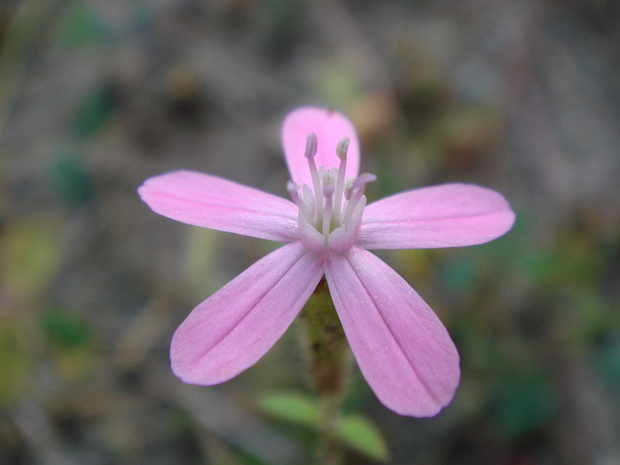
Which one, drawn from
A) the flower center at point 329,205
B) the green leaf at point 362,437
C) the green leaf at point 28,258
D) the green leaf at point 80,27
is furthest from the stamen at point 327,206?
→ the green leaf at point 80,27

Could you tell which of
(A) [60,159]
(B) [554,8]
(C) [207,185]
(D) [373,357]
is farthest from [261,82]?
(D) [373,357]

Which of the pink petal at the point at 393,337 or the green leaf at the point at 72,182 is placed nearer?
the pink petal at the point at 393,337

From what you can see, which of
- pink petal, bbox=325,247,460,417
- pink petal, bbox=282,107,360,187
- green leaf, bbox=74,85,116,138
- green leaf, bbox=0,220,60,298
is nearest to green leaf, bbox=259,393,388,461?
pink petal, bbox=325,247,460,417

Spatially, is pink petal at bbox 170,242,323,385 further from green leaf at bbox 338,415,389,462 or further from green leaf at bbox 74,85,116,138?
green leaf at bbox 74,85,116,138

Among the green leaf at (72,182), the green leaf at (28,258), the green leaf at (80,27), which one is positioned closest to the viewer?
the green leaf at (28,258)

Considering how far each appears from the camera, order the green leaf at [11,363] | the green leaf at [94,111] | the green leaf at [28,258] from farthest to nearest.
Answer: the green leaf at [94,111], the green leaf at [28,258], the green leaf at [11,363]

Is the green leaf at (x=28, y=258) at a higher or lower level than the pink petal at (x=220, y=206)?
higher

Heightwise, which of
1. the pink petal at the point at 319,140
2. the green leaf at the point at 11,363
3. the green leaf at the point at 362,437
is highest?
the pink petal at the point at 319,140

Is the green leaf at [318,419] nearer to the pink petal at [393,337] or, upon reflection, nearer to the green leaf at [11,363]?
the pink petal at [393,337]

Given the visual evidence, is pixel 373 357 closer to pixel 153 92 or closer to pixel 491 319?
pixel 491 319
